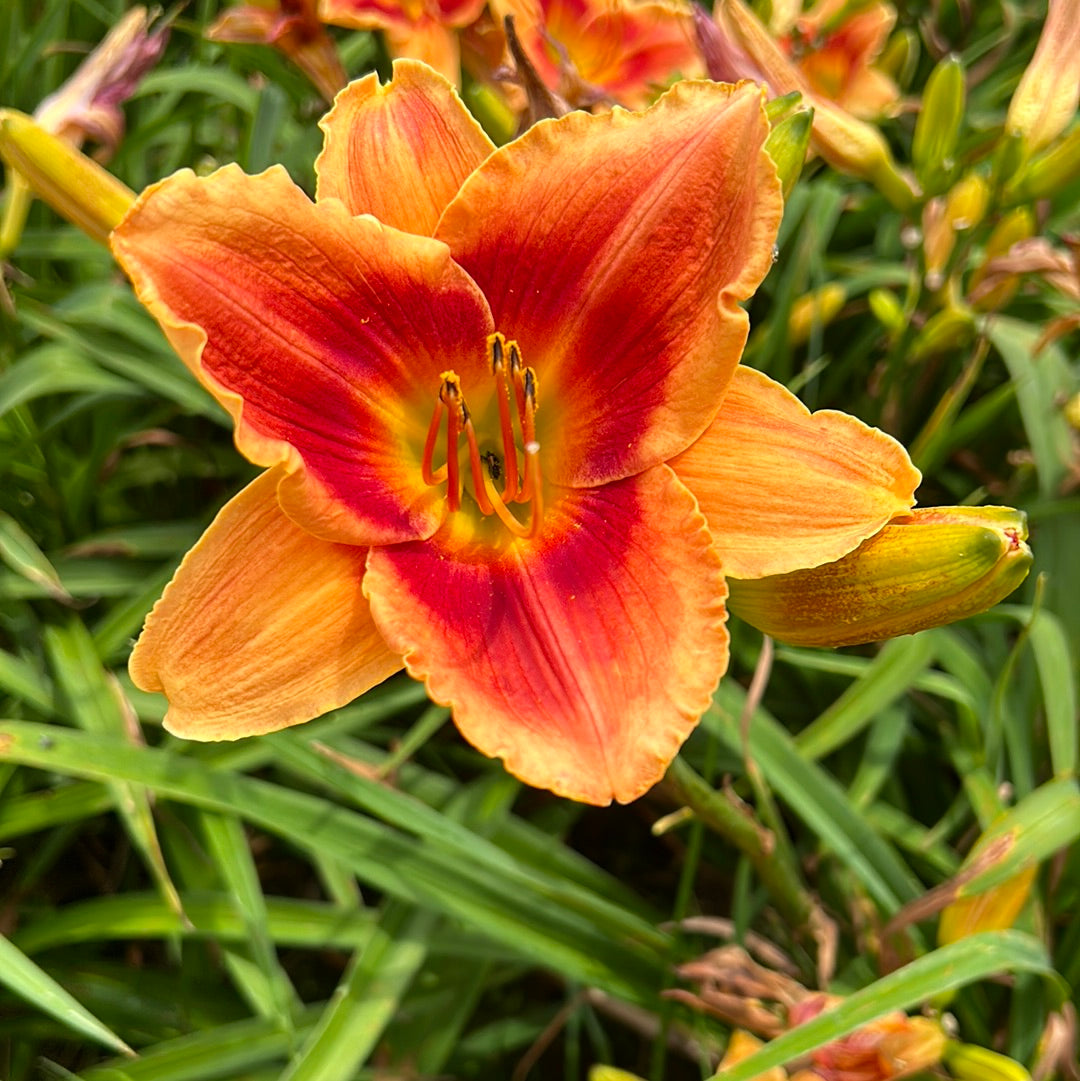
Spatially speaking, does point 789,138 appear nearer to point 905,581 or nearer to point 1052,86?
point 905,581

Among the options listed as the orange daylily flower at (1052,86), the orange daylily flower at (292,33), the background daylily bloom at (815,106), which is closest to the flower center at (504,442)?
the background daylily bloom at (815,106)

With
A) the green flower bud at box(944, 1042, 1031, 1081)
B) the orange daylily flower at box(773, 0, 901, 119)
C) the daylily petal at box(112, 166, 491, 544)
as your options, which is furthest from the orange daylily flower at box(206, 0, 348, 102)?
the green flower bud at box(944, 1042, 1031, 1081)

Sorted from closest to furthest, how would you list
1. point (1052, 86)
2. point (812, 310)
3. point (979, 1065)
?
point (979, 1065), point (1052, 86), point (812, 310)

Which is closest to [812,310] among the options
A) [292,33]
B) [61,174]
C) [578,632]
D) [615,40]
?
[615,40]

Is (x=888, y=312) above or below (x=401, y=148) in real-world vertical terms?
below

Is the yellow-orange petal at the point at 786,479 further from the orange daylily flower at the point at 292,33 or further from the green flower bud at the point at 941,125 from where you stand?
the orange daylily flower at the point at 292,33

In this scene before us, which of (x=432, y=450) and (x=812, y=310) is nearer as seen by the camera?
(x=432, y=450)

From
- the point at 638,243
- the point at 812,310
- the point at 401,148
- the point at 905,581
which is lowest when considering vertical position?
the point at 812,310
